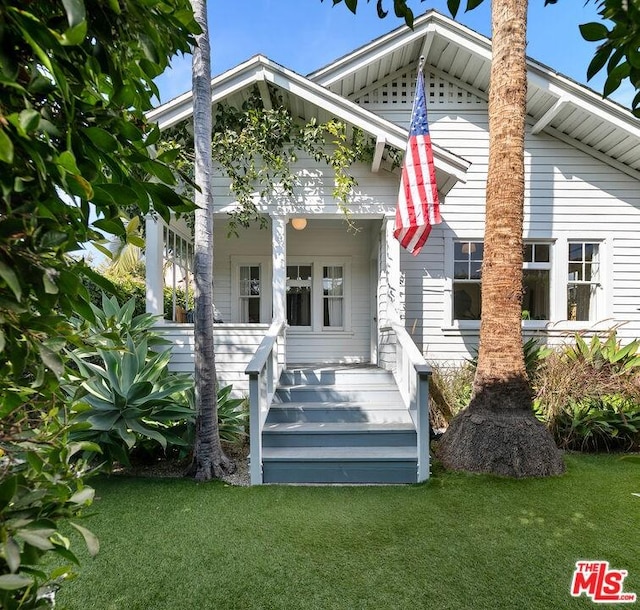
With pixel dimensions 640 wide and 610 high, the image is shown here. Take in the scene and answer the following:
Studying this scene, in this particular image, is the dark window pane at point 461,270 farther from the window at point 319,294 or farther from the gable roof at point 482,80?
the gable roof at point 482,80

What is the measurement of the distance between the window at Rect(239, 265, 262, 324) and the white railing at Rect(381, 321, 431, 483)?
3503 mm

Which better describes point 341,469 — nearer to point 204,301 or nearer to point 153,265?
point 204,301

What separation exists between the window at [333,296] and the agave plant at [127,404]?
4.13 m

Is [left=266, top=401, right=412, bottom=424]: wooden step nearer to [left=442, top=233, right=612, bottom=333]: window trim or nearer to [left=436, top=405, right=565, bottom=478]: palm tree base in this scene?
[left=436, top=405, right=565, bottom=478]: palm tree base

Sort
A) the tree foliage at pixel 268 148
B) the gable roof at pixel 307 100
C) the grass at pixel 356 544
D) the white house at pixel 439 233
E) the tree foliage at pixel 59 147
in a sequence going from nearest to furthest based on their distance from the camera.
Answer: the tree foliage at pixel 59 147, the grass at pixel 356 544, the gable roof at pixel 307 100, the tree foliage at pixel 268 148, the white house at pixel 439 233

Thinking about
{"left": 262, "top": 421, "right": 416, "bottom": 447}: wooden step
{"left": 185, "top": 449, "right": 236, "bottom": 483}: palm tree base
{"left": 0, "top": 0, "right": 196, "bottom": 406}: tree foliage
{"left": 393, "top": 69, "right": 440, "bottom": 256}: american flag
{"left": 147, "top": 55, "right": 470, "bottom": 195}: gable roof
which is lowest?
{"left": 185, "top": 449, "right": 236, "bottom": 483}: palm tree base

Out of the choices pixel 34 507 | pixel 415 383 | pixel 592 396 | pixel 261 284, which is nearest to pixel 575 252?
pixel 592 396

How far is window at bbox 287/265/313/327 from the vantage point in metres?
8.41

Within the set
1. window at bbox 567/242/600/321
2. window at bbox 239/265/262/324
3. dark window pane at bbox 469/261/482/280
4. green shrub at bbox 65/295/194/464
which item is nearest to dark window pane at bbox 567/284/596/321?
window at bbox 567/242/600/321

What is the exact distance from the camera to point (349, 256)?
832 centimetres

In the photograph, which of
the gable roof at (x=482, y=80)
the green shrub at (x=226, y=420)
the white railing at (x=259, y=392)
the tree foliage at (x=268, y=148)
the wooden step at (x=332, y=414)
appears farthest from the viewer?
the gable roof at (x=482, y=80)

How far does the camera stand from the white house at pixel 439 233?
6.30 meters

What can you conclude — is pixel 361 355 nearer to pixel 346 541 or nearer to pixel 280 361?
pixel 280 361

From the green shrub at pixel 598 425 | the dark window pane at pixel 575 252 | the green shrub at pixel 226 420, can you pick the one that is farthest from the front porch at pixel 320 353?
the dark window pane at pixel 575 252
